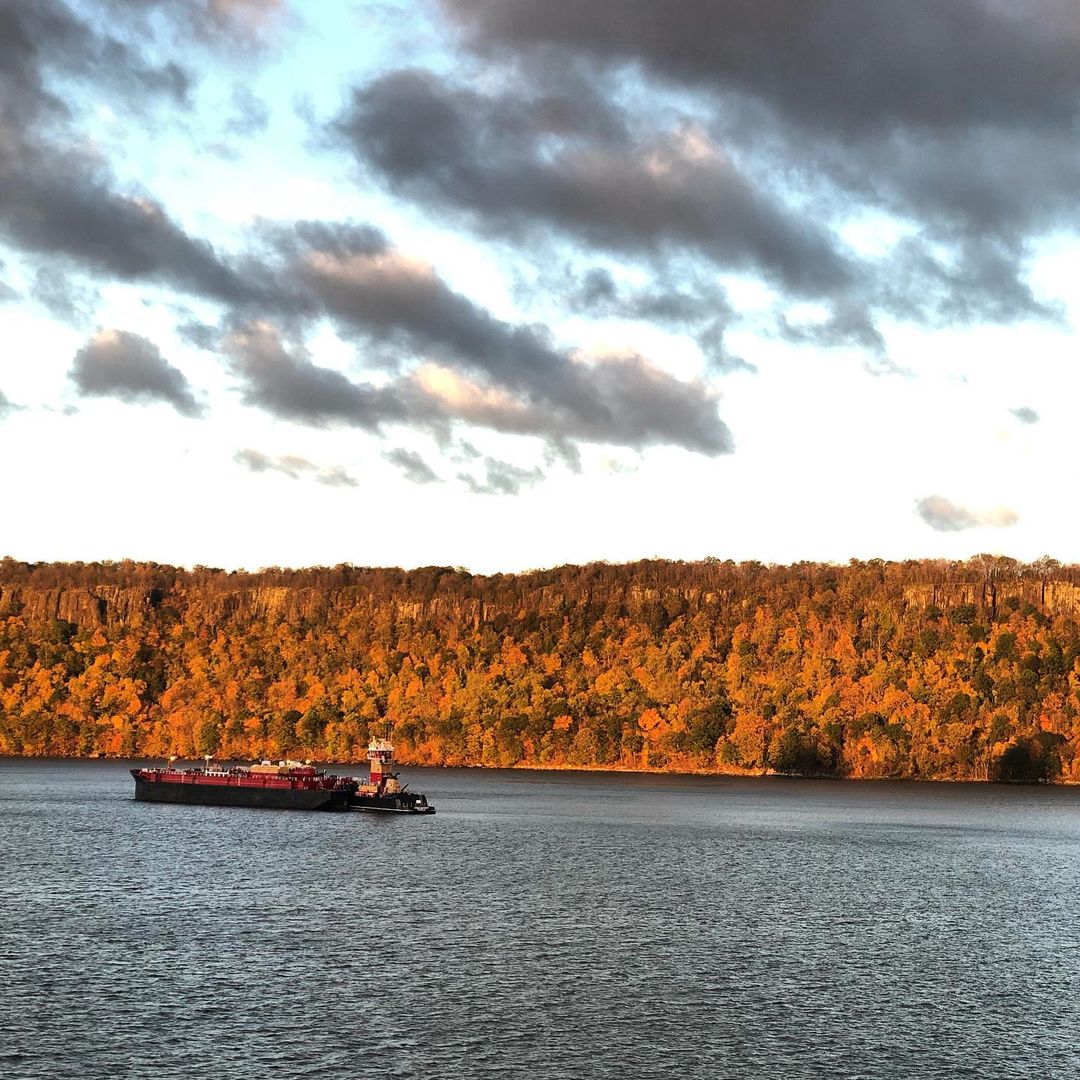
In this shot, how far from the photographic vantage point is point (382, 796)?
150 metres

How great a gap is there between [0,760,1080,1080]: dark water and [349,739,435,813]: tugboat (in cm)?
2999

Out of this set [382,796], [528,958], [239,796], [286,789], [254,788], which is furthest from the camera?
[239,796]

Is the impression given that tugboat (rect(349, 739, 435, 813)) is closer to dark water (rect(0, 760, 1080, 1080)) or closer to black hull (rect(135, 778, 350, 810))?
black hull (rect(135, 778, 350, 810))

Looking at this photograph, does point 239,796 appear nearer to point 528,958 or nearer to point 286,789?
point 286,789

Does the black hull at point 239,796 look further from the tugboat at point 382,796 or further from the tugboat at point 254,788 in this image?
the tugboat at point 382,796

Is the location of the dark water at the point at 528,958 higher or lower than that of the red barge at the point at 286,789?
lower

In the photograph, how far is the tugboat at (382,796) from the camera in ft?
481

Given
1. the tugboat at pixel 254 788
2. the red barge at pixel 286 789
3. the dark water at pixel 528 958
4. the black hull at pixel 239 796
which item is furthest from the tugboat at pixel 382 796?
the dark water at pixel 528 958

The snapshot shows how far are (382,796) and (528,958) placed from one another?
90982mm

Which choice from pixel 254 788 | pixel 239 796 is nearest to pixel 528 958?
pixel 254 788

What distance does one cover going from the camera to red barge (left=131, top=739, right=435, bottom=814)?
150 m

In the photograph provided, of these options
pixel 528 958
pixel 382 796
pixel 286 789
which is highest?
pixel 286 789

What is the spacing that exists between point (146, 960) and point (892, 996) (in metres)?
29.5

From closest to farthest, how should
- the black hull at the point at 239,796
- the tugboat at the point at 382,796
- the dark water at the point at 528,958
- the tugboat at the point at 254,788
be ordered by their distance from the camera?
1. the dark water at the point at 528,958
2. the tugboat at the point at 382,796
3. the black hull at the point at 239,796
4. the tugboat at the point at 254,788
